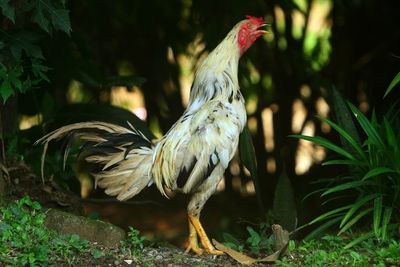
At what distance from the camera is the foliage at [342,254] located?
498cm

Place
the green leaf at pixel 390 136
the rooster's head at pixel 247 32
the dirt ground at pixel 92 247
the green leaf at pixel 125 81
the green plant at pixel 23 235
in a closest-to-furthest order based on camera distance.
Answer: the green plant at pixel 23 235
the dirt ground at pixel 92 247
the rooster's head at pixel 247 32
the green leaf at pixel 390 136
the green leaf at pixel 125 81

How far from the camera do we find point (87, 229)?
529cm

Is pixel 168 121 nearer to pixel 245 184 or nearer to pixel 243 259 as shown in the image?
pixel 245 184

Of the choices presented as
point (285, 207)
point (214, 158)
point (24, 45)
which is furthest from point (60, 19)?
point (285, 207)

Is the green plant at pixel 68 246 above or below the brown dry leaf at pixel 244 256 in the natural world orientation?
above

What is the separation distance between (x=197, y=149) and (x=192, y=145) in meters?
0.04

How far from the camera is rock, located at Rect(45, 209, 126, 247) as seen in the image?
5.29 m

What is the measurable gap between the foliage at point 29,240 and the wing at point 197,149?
26.7 inches

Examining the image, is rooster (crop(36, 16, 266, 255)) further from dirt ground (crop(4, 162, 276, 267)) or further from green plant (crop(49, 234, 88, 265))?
green plant (crop(49, 234, 88, 265))

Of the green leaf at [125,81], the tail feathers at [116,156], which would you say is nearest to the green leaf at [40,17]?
the tail feathers at [116,156]

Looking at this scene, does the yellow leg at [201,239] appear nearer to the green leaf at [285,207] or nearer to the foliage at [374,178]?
the foliage at [374,178]

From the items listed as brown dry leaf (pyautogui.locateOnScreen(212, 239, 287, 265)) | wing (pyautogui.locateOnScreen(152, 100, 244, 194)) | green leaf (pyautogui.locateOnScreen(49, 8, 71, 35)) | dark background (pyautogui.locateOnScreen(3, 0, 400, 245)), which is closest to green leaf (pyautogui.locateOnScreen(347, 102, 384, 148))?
wing (pyautogui.locateOnScreen(152, 100, 244, 194))

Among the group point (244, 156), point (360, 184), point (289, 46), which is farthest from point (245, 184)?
point (360, 184)

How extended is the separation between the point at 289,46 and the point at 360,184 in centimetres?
384
